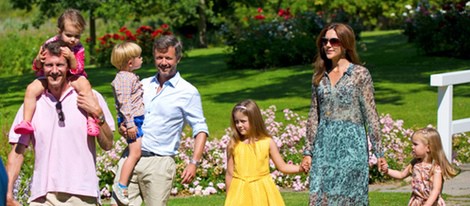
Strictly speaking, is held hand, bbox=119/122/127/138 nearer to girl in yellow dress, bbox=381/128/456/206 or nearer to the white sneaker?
the white sneaker

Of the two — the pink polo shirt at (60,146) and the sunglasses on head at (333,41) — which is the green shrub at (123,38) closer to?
the sunglasses on head at (333,41)

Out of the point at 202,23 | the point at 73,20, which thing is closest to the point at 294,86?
the point at 73,20

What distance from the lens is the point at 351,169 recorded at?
730 cm

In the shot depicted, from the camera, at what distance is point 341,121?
7.27 meters

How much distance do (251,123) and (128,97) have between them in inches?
37.8

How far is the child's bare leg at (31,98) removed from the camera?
6.04 m

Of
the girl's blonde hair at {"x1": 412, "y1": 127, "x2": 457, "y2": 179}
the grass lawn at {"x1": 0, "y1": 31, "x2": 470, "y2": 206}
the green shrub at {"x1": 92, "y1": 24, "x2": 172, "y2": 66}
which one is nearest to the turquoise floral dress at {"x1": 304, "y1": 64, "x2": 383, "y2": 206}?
the girl's blonde hair at {"x1": 412, "y1": 127, "x2": 457, "y2": 179}

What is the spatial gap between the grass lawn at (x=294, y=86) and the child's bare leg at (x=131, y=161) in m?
6.46

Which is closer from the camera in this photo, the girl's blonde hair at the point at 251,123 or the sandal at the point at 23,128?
the sandal at the point at 23,128

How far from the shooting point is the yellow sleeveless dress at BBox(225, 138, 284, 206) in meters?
7.84

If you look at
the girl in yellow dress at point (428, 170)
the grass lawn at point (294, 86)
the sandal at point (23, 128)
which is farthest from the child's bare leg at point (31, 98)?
the grass lawn at point (294, 86)

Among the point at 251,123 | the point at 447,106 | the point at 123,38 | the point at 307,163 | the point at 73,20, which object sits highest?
the point at 73,20

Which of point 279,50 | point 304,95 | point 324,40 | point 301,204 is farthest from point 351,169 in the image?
point 279,50

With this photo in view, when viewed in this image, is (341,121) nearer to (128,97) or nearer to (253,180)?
(253,180)
